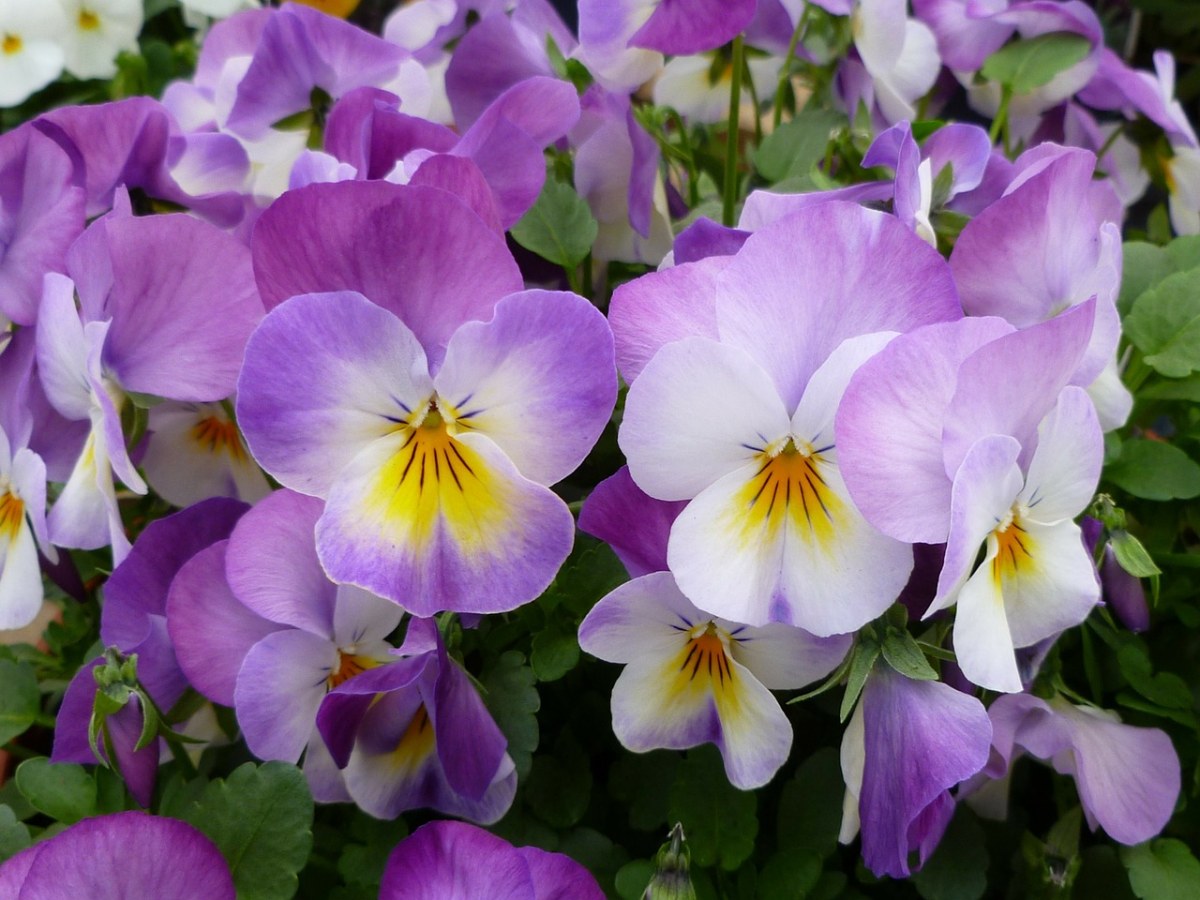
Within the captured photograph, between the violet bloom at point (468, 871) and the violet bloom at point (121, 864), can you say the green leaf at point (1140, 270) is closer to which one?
the violet bloom at point (468, 871)

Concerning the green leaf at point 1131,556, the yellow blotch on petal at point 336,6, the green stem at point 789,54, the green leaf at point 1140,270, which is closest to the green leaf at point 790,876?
the green leaf at point 1131,556

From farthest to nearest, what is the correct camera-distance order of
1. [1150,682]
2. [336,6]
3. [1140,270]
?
[336,6]
[1140,270]
[1150,682]

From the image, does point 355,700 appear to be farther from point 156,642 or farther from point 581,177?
point 581,177

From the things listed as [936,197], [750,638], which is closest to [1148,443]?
[936,197]

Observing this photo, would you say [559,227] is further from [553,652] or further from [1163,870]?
[1163,870]

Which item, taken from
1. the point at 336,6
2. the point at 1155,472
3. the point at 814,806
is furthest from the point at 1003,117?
the point at 336,6

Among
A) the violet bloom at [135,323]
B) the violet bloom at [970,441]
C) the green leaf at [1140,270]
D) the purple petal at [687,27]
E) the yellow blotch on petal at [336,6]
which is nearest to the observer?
the violet bloom at [970,441]
